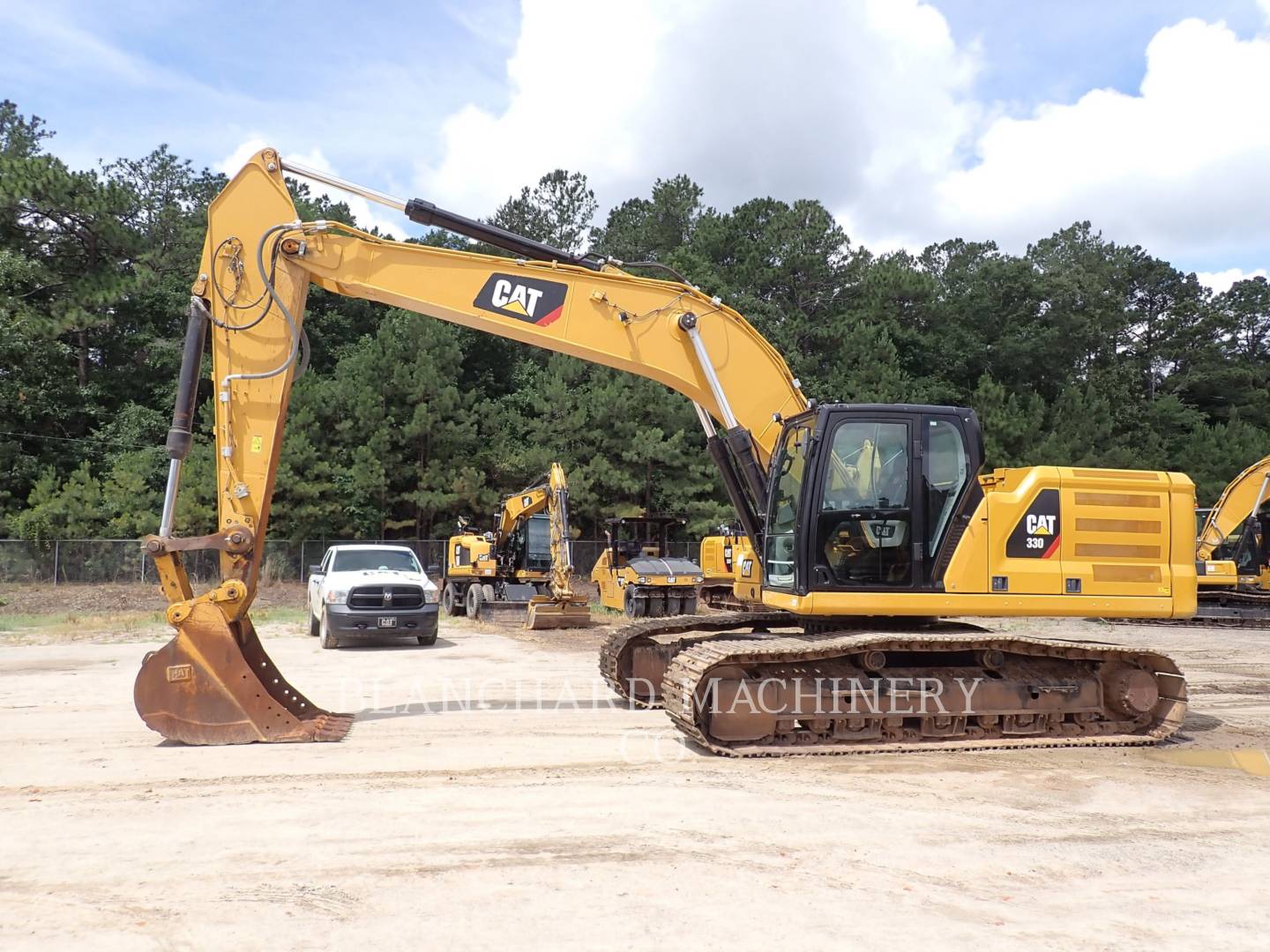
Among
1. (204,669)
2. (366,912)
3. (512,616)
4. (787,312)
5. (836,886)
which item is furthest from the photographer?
(787,312)

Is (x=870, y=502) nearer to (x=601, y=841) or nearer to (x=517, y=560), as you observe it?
(x=601, y=841)

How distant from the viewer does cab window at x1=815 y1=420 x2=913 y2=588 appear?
8.05 metres

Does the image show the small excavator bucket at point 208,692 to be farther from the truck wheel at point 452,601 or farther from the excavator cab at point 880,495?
the truck wheel at point 452,601

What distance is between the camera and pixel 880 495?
26.7ft

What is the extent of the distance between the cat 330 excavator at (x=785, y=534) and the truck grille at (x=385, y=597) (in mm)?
7007

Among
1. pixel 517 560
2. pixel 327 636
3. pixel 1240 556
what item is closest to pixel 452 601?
pixel 517 560

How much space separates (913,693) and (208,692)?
5.74 m

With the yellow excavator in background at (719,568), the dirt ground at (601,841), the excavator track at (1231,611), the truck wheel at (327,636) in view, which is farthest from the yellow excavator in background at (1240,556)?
the truck wheel at (327,636)

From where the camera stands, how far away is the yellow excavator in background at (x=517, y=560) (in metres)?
20.4

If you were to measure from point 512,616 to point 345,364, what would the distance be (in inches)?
865

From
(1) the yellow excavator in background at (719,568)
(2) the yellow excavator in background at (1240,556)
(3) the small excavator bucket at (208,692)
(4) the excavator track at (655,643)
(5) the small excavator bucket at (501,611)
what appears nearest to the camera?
(3) the small excavator bucket at (208,692)

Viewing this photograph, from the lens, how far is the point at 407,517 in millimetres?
39188

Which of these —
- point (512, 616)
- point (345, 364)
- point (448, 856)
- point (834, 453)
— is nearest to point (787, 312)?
point (345, 364)

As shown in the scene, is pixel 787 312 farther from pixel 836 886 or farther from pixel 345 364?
pixel 836 886
